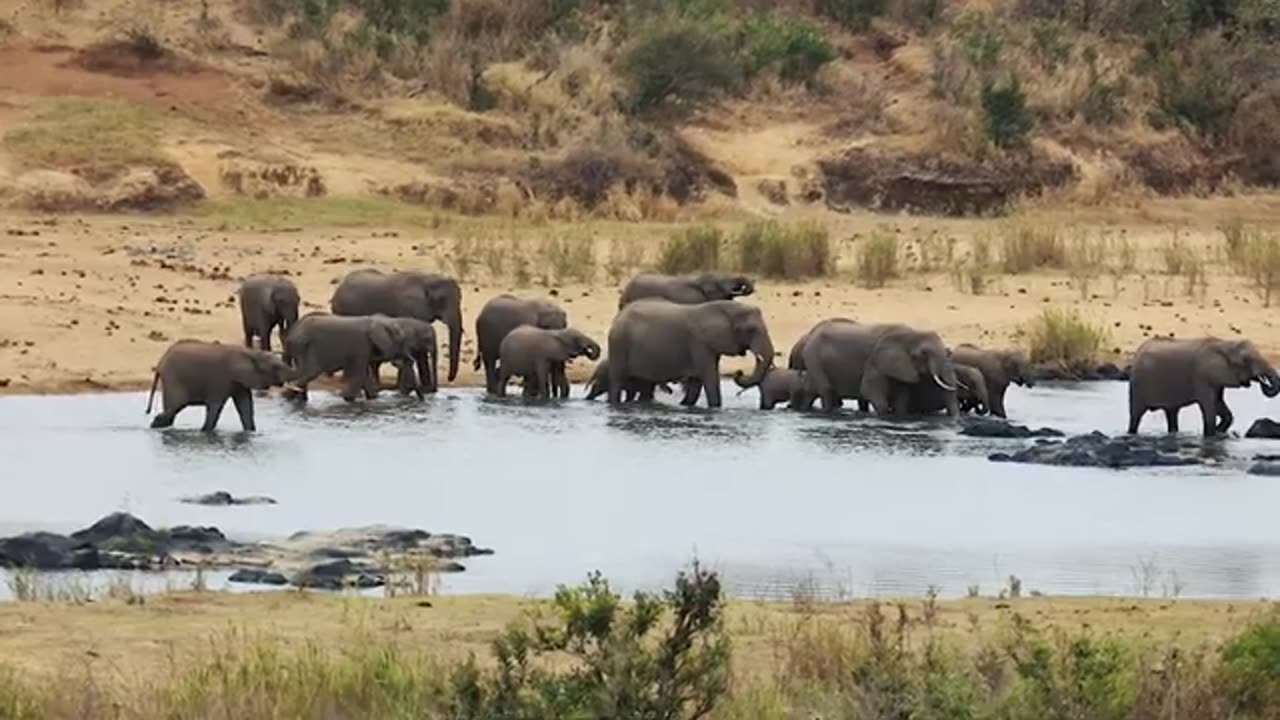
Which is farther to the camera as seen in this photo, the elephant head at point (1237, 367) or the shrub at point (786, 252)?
the shrub at point (786, 252)

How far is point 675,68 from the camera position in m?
43.2

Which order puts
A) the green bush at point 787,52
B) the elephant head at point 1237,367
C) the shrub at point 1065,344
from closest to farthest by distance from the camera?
the elephant head at point 1237,367
the shrub at point 1065,344
the green bush at point 787,52

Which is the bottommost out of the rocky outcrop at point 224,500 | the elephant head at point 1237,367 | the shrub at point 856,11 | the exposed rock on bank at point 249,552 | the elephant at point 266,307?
the exposed rock on bank at point 249,552

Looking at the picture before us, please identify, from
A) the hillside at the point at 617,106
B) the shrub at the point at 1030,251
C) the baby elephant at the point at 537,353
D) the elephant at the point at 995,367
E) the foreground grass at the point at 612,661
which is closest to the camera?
the foreground grass at the point at 612,661

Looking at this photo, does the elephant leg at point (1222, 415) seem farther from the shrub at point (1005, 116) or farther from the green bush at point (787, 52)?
the green bush at point (787, 52)

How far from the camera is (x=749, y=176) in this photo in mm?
40719

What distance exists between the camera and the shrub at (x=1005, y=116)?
4300cm

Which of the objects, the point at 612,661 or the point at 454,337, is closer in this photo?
the point at 612,661

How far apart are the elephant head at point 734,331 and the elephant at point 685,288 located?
193cm

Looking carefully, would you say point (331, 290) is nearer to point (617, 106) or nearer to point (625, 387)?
point (625, 387)

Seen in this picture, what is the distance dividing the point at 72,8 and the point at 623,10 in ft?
30.1

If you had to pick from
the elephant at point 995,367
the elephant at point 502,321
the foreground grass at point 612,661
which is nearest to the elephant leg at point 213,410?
the elephant at point 502,321

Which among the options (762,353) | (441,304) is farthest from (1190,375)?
(441,304)

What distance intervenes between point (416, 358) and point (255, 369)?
3.28 metres
